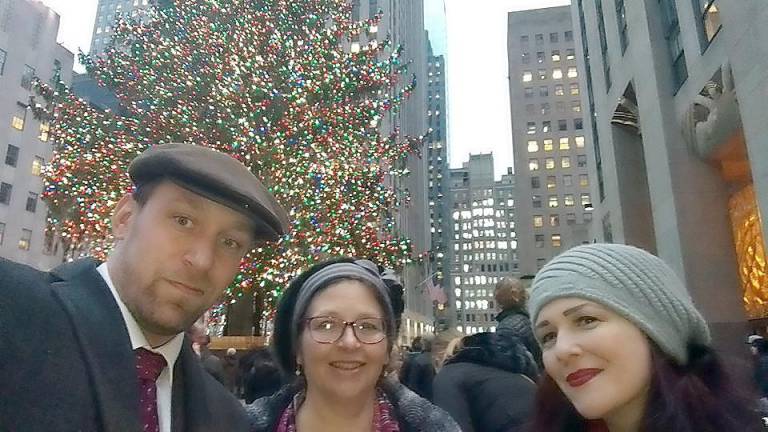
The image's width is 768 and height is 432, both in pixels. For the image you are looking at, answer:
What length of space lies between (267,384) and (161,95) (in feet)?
40.1

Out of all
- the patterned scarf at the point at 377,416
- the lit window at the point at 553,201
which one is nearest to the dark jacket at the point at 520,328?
the patterned scarf at the point at 377,416

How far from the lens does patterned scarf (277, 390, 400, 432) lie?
8.47 feet

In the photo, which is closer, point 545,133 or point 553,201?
point 553,201

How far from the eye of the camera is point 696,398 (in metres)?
1.97

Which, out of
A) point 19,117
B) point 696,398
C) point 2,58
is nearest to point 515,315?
point 696,398

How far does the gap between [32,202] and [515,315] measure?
50.2 meters

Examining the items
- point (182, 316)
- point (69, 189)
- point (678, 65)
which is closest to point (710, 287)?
point (678, 65)

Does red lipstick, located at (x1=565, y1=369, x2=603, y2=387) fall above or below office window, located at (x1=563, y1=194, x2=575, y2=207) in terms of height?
below

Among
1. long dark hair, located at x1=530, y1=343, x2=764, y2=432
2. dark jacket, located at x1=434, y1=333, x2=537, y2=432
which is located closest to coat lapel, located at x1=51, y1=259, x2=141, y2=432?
long dark hair, located at x1=530, y1=343, x2=764, y2=432

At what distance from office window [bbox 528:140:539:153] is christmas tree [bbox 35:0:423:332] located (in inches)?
2635

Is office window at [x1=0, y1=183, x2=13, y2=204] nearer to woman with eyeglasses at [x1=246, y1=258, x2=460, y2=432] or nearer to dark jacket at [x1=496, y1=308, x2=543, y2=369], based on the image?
dark jacket at [x1=496, y1=308, x2=543, y2=369]

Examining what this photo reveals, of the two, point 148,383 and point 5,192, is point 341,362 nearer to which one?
point 148,383

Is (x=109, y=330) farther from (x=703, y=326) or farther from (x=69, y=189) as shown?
(x=69, y=189)

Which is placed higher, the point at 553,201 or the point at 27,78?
the point at 27,78
